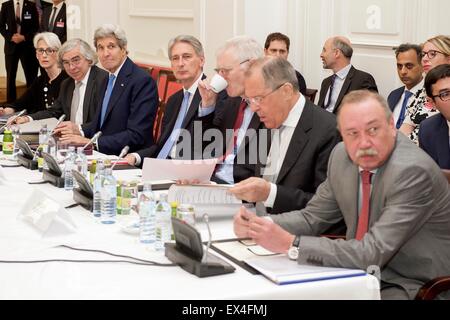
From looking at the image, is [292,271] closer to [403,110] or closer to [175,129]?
[175,129]

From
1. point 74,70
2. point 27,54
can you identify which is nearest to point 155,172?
point 74,70

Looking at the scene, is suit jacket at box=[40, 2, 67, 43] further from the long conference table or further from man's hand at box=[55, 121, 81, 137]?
the long conference table

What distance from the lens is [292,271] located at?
2.15 m

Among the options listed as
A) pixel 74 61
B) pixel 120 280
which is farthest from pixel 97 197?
pixel 74 61

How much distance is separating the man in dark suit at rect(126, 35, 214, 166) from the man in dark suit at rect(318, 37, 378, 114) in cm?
163

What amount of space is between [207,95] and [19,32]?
743cm

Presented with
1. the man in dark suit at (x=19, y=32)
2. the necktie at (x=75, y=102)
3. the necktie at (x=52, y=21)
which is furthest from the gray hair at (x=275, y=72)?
the man in dark suit at (x=19, y=32)

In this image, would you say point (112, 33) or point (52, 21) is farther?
point (52, 21)

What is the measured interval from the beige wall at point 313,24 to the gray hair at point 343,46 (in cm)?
18

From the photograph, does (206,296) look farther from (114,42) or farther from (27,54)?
(27,54)

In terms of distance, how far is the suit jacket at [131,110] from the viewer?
200 inches

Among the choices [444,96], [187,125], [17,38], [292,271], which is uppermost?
[17,38]

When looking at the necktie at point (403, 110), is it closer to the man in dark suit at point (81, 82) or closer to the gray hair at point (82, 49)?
the man in dark suit at point (81, 82)

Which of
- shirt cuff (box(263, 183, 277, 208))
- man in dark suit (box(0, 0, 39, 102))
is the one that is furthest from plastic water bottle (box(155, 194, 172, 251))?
man in dark suit (box(0, 0, 39, 102))
